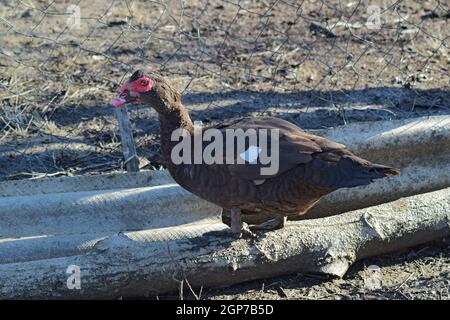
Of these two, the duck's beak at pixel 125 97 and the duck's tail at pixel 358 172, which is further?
the duck's beak at pixel 125 97

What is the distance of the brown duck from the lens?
11.3 ft

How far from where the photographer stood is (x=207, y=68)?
5.71m

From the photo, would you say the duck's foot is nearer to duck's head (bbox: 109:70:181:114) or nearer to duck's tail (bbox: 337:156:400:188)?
duck's tail (bbox: 337:156:400:188)

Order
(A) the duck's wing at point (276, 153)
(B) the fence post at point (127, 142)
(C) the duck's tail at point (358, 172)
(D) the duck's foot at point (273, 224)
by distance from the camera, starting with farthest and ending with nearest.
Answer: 1. (B) the fence post at point (127, 142)
2. (D) the duck's foot at point (273, 224)
3. (A) the duck's wing at point (276, 153)
4. (C) the duck's tail at point (358, 172)

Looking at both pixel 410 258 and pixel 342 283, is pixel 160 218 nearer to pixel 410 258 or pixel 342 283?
pixel 342 283

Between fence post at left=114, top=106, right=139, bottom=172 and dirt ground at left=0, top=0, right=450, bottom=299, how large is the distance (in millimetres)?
291

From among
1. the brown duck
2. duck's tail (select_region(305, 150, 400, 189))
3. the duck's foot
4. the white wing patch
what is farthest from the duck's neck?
duck's tail (select_region(305, 150, 400, 189))

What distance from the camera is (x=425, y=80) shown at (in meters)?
5.57

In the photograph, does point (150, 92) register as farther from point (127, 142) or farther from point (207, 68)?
point (207, 68)

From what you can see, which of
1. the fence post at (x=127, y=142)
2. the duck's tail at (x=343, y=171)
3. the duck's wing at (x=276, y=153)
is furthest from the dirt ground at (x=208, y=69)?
the duck's tail at (x=343, y=171)

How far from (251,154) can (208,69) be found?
2241 millimetres

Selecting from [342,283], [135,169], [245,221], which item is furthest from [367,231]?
[135,169]

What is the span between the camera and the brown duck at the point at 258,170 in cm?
345

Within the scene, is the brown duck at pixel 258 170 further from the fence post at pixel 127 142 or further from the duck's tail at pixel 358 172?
the fence post at pixel 127 142
